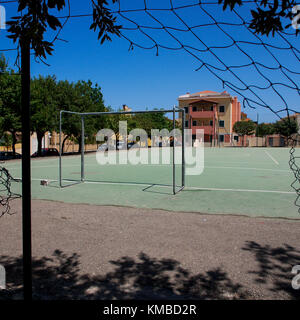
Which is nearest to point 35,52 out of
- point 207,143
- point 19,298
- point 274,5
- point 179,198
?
point 274,5

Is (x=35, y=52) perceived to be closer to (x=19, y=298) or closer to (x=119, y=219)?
(x=19, y=298)

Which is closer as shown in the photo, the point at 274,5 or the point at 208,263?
the point at 274,5

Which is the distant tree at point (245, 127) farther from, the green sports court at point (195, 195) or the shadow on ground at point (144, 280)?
the shadow on ground at point (144, 280)

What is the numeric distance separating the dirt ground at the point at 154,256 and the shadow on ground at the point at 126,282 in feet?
0.03

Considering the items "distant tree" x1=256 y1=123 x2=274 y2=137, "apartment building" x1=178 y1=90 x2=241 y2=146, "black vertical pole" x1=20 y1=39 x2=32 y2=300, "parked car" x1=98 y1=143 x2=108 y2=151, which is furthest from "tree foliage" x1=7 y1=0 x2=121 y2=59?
"distant tree" x1=256 y1=123 x2=274 y2=137

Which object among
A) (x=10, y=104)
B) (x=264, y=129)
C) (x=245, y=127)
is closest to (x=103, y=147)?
(x=10, y=104)

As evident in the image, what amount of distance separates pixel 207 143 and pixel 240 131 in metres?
7.00

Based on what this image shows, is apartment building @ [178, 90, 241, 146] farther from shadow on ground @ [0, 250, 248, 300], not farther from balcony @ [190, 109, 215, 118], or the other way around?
shadow on ground @ [0, 250, 248, 300]

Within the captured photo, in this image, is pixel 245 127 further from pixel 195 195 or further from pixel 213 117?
pixel 195 195

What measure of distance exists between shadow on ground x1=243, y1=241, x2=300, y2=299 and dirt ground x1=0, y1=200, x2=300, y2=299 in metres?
0.01

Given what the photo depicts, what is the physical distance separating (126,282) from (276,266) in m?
1.92

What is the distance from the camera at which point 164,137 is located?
187ft

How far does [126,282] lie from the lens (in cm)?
337

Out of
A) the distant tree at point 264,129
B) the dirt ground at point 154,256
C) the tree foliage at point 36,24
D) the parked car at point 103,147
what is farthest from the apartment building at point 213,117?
the tree foliage at point 36,24
